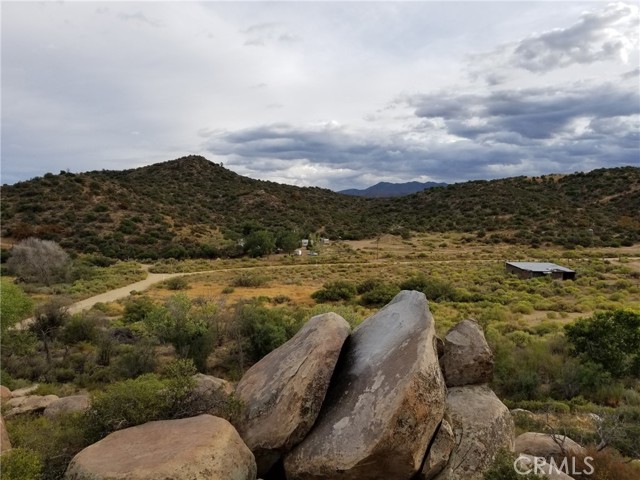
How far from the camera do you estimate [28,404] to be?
43.6ft

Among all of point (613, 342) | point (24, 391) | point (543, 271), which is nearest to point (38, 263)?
point (24, 391)

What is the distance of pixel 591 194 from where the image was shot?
98625 mm

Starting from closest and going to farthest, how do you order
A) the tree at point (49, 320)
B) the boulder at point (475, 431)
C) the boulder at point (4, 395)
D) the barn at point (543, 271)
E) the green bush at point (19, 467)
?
the green bush at point (19, 467), the boulder at point (475, 431), the boulder at point (4, 395), the tree at point (49, 320), the barn at point (543, 271)

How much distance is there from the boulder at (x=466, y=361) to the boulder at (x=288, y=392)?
2.25 metres

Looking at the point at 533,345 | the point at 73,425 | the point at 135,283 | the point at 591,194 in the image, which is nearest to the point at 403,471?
the point at 73,425

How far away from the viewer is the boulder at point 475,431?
7809 millimetres

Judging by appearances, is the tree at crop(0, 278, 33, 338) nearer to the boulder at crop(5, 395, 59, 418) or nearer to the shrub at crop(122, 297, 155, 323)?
the shrub at crop(122, 297, 155, 323)

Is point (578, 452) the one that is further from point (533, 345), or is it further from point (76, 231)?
point (76, 231)

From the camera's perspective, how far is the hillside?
65.9 metres

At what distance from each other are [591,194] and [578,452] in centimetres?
10572

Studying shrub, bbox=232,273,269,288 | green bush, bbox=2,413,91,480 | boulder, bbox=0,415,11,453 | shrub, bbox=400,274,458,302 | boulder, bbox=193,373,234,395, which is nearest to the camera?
green bush, bbox=2,413,91,480

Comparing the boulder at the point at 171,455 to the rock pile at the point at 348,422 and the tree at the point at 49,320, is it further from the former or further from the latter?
the tree at the point at 49,320

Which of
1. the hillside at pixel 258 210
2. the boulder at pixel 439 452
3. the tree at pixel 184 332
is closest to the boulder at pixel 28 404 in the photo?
the tree at pixel 184 332

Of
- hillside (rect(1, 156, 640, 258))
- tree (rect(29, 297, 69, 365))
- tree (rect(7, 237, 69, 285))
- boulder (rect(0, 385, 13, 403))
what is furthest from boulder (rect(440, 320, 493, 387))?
hillside (rect(1, 156, 640, 258))
